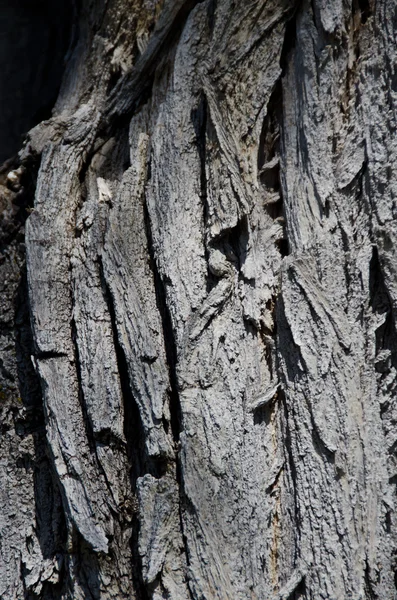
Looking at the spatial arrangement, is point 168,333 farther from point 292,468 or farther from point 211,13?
point 211,13

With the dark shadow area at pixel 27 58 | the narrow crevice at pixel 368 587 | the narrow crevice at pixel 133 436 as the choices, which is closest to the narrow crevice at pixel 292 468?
the narrow crevice at pixel 368 587

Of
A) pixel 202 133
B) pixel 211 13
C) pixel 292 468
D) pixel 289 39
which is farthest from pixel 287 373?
pixel 211 13

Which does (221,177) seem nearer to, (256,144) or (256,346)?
(256,144)

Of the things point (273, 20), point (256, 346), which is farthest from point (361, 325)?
point (273, 20)

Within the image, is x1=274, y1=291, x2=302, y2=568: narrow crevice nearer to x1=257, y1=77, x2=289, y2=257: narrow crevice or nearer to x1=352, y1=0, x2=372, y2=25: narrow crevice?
x1=257, y1=77, x2=289, y2=257: narrow crevice

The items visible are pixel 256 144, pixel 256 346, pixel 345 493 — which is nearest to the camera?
pixel 345 493

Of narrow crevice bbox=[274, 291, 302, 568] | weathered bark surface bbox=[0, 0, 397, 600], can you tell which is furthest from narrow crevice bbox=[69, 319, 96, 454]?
narrow crevice bbox=[274, 291, 302, 568]
